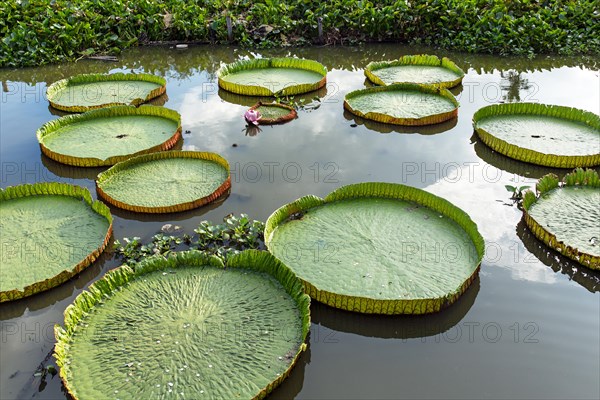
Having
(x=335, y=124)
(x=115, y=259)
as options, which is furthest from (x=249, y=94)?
(x=115, y=259)

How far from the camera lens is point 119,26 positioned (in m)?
8.77

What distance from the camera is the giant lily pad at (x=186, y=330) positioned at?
8.93 feet

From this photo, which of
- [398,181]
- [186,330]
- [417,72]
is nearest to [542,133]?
[398,181]

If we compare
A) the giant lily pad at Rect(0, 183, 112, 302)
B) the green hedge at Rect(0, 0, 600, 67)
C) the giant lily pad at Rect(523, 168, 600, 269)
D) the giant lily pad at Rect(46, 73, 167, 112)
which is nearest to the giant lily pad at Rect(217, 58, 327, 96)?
the giant lily pad at Rect(46, 73, 167, 112)

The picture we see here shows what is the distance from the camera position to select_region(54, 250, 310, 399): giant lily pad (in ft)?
8.93

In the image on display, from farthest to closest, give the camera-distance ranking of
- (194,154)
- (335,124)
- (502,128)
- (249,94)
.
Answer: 1. (249,94)
2. (335,124)
3. (502,128)
4. (194,154)

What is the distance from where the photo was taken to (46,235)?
3.87 metres

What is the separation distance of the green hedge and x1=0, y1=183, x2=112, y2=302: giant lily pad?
4.49 metres

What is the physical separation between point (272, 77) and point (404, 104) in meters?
1.92

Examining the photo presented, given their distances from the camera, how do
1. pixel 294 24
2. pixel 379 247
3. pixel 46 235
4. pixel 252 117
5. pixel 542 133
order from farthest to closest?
1. pixel 294 24
2. pixel 252 117
3. pixel 542 133
4. pixel 46 235
5. pixel 379 247

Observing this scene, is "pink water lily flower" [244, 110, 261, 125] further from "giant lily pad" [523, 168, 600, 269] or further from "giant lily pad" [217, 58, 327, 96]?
"giant lily pad" [523, 168, 600, 269]

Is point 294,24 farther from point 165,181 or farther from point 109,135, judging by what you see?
point 165,181

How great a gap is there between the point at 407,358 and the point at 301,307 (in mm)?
660

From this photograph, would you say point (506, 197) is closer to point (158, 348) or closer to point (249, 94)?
point (158, 348)
